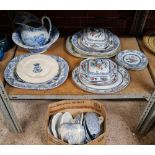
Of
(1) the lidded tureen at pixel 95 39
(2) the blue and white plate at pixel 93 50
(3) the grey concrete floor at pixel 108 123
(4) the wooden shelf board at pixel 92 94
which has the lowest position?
(3) the grey concrete floor at pixel 108 123

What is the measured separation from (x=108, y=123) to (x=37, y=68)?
0.55 meters

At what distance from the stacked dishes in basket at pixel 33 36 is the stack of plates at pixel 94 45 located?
4.5 inches

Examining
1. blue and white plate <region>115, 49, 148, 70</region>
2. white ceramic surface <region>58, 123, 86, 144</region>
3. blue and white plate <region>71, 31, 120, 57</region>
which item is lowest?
white ceramic surface <region>58, 123, 86, 144</region>

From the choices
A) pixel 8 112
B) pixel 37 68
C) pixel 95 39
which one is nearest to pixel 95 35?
pixel 95 39

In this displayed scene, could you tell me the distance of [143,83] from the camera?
0.92 meters

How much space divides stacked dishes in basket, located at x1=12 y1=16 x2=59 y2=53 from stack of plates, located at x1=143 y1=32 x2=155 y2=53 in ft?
1.47

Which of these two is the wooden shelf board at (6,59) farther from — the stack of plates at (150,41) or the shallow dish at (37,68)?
the stack of plates at (150,41)

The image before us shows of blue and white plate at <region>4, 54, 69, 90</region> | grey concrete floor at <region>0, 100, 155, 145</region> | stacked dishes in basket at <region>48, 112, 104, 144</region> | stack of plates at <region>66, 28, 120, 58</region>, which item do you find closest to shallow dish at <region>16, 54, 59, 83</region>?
blue and white plate at <region>4, 54, 69, 90</region>

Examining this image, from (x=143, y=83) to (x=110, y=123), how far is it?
412mm

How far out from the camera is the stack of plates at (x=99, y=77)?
0.89 m

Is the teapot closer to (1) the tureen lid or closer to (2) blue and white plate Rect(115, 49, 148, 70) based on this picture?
(1) the tureen lid

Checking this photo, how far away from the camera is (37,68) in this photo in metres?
0.96

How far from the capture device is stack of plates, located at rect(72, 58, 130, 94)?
2.91 ft

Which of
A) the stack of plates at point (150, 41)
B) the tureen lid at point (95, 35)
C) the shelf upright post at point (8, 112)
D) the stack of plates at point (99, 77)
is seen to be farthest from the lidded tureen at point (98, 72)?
the shelf upright post at point (8, 112)
